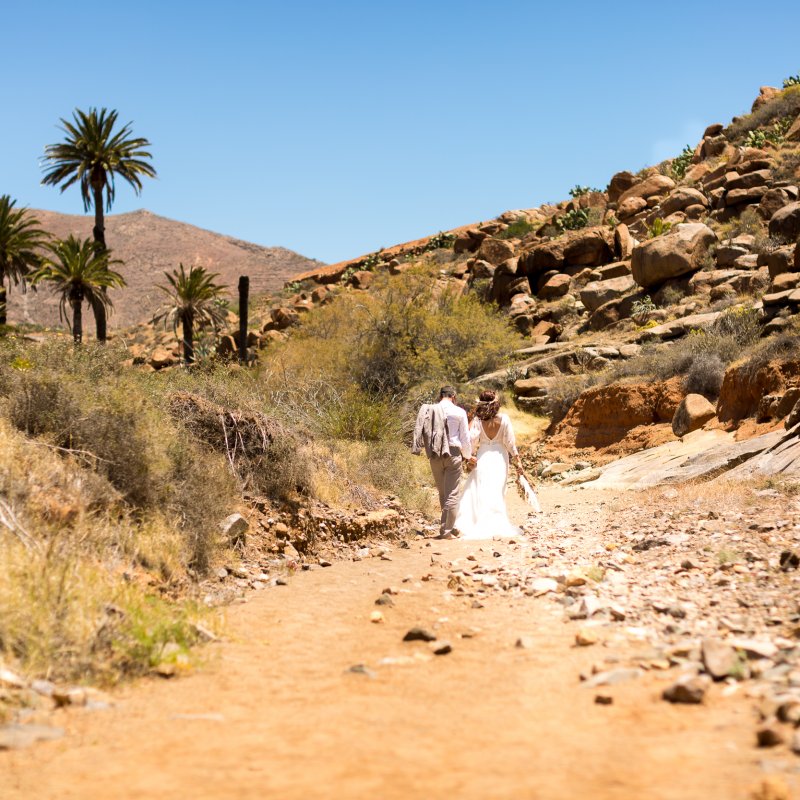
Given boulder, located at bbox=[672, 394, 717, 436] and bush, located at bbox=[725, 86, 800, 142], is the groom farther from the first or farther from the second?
bush, located at bbox=[725, 86, 800, 142]

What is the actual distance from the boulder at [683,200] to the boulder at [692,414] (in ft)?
69.7

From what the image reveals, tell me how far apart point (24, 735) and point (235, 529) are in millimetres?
4903

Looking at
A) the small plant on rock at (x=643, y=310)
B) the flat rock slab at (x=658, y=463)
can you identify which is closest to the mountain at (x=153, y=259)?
the small plant on rock at (x=643, y=310)

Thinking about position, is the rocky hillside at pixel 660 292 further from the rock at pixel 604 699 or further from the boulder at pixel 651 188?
the rock at pixel 604 699

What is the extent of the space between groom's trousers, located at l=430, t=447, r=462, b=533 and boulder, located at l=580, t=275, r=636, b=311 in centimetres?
1971

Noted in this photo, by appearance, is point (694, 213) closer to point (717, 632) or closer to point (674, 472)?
point (674, 472)

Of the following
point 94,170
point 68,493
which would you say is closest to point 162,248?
point 94,170

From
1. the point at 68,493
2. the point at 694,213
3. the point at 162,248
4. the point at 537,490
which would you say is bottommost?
the point at 537,490

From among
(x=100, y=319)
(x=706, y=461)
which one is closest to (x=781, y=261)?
(x=706, y=461)

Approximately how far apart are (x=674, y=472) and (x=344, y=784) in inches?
433

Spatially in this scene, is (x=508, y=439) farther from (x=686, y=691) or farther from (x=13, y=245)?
(x=13, y=245)

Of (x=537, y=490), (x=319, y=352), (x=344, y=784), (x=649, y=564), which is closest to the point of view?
(x=344, y=784)

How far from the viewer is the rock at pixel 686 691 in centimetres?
399

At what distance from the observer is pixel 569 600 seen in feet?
21.6
